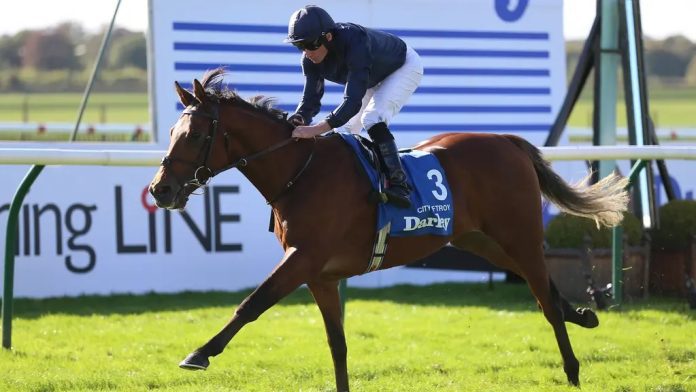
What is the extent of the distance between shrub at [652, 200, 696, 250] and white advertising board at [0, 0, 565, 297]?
1829mm

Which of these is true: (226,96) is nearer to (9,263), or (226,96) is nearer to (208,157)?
(208,157)

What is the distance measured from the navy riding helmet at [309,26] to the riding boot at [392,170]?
60cm

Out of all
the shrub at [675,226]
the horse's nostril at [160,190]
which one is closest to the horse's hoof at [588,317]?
the horse's nostril at [160,190]

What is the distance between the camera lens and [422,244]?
5672mm

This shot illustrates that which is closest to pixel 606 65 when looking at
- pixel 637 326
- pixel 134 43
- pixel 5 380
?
pixel 637 326

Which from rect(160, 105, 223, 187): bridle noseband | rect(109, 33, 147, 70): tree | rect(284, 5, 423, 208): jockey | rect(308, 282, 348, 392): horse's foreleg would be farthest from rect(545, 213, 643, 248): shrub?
rect(109, 33, 147, 70): tree

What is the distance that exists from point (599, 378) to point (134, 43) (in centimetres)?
2685

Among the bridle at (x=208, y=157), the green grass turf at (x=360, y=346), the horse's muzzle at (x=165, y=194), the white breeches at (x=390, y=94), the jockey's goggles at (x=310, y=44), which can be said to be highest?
the jockey's goggles at (x=310, y=44)

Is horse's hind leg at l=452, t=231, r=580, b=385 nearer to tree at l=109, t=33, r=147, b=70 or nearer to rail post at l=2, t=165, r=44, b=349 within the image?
rail post at l=2, t=165, r=44, b=349

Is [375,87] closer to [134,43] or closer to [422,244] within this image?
[422,244]

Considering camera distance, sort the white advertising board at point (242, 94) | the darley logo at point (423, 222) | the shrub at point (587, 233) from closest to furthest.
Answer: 1. the darley logo at point (423, 222)
2. the shrub at point (587, 233)
3. the white advertising board at point (242, 94)

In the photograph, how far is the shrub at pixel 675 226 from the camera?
8703 millimetres

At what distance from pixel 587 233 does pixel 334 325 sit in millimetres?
3698

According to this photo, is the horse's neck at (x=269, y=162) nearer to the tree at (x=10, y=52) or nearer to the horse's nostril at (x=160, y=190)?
the horse's nostril at (x=160, y=190)
